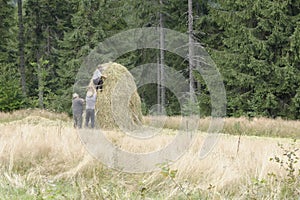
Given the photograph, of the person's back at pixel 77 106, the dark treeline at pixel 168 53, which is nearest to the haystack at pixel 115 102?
the person's back at pixel 77 106

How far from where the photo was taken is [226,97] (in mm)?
23984

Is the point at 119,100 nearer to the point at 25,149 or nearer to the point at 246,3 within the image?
the point at 25,149

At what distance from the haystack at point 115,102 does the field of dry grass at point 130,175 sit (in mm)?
5699

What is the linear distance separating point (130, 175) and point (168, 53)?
77.3 ft

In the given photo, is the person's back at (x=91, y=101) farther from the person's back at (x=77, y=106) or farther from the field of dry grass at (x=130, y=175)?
the field of dry grass at (x=130, y=175)

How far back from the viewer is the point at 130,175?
5.64 meters

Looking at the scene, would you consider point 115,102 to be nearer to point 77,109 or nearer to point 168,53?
point 77,109

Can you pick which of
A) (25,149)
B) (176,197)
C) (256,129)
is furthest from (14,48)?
(176,197)

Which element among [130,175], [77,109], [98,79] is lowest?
[130,175]

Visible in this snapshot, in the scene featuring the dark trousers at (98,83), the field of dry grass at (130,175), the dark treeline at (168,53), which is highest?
the dark treeline at (168,53)

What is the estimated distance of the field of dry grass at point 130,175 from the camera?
465 cm

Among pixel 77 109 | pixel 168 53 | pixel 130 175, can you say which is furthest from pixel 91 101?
pixel 168 53

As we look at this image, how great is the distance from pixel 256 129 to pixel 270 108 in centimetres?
929

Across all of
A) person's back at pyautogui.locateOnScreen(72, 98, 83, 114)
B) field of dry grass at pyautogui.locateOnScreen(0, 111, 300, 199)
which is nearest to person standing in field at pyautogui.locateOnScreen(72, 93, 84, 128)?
person's back at pyautogui.locateOnScreen(72, 98, 83, 114)
